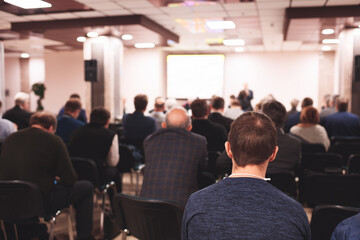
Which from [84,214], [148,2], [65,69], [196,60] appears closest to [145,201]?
[84,214]

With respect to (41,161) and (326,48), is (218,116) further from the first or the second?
(326,48)

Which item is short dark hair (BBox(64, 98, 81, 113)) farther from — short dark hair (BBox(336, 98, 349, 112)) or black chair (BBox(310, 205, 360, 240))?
short dark hair (BBox(336, 98, 349, 112))

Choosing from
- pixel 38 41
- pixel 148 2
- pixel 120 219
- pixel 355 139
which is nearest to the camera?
pixel 120 219

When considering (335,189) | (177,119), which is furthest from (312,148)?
(177,119)

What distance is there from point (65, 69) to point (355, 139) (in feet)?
42.5

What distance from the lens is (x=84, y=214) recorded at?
139 inches

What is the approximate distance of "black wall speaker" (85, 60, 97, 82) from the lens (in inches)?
374

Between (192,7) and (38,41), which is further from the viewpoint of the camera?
(38,41)

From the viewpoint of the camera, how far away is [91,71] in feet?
31.2

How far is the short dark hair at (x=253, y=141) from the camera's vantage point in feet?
4.43

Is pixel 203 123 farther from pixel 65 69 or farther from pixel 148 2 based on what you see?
pixel 65 69

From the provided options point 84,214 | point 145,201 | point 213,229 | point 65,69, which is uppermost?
point 65,69

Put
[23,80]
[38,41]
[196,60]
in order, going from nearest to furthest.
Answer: [38,41]
[196,60]
[23,80]

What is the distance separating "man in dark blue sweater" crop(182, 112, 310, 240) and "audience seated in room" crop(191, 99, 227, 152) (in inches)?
118
